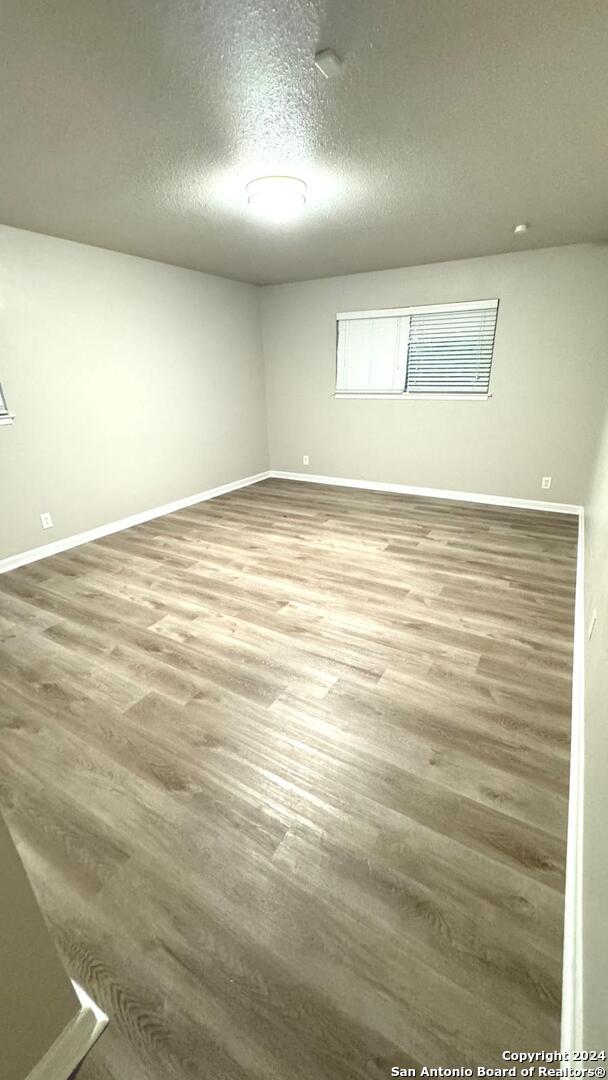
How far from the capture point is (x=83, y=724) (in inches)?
69.9

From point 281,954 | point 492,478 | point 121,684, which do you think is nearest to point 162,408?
point 121,684

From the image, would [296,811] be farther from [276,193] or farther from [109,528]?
[109,528]

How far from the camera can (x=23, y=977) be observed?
77 cm

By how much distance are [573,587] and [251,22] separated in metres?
3.16

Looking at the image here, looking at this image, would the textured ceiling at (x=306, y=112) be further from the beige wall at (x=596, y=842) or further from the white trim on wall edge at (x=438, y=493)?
the white trim on wall edge at (x=438, y=493)

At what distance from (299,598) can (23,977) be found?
6.92ft

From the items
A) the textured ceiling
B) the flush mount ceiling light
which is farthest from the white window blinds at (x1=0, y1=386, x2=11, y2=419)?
the flush mount ceiling light

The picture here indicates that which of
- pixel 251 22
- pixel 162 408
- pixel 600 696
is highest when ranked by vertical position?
pixel 251 22

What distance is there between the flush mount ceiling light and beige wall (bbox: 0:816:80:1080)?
2.89m

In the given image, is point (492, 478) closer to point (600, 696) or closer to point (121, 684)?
point (600, 696)

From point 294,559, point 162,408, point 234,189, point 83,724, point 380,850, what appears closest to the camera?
point 380,850

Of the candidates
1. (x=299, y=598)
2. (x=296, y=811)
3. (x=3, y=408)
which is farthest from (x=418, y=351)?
(x=296, y=811)

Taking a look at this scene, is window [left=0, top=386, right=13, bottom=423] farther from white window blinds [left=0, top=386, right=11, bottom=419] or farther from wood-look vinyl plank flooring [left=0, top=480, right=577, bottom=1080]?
wood-look vinyl plank flooring [left=0, top=480, right=577, bottom=1080]

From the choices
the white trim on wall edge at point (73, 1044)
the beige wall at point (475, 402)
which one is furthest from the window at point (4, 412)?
the white trim on wall edge at point (73, 1044)
